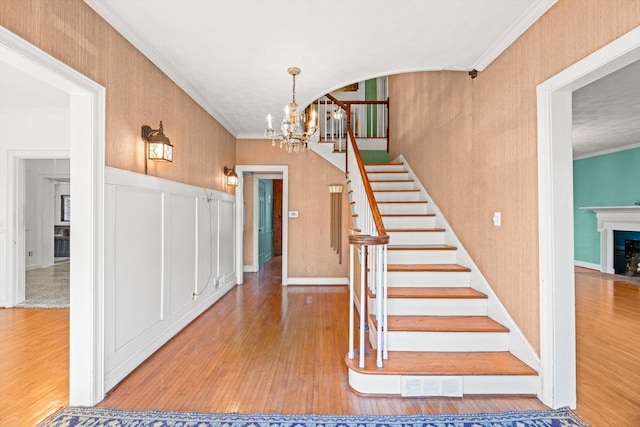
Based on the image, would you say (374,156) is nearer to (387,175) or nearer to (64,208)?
(387,175)

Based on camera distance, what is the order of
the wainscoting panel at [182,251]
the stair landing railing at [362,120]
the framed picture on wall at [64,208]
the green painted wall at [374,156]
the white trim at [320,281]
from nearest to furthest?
the wainscoting panel at [182,251]
the white trim at [320,281]
the green painted wall at [374,156]
the stair landing railing at [362,120]
the framed picture on wall at [64,208]

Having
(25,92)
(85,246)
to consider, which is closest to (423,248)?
(85,246)

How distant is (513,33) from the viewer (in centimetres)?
240

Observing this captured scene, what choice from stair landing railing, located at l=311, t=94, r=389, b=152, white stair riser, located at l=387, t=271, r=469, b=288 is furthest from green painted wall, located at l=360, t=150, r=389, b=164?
white stair riser, located at l=387, t=271, r=469, b=288

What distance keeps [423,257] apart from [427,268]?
243 mm

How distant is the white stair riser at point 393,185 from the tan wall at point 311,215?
1.34m

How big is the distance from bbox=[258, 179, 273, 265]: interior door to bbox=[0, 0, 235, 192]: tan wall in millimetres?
3718

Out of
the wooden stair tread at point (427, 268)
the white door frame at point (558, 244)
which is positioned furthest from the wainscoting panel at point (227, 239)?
the white door frame at point (558, 244)

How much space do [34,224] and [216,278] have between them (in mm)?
5254

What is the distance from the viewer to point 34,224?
6.80 metres

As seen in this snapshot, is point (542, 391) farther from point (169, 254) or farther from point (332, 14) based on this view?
point (169, 254)

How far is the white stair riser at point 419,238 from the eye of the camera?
3730 mm

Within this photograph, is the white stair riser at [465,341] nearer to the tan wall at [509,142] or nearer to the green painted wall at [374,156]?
the tan wall at [509,142]

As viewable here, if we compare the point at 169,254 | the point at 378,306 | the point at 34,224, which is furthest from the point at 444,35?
the point at 34,224
